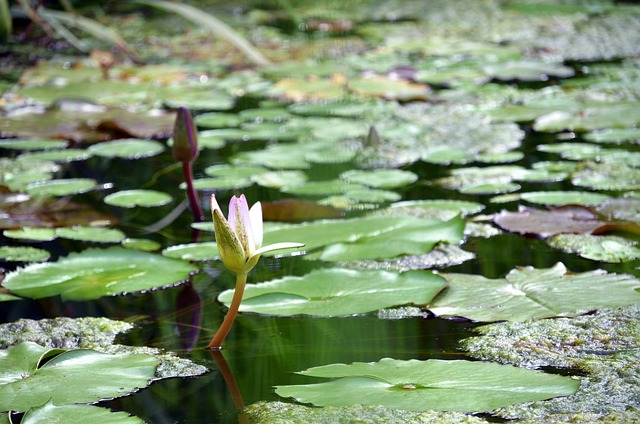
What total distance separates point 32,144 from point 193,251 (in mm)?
1024

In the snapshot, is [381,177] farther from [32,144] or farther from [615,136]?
[32,144]

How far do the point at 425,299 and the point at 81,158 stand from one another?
133 centimetres

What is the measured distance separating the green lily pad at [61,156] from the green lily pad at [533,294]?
1257mm

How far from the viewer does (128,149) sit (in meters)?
2.30

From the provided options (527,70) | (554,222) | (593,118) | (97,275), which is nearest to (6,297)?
(97,275)

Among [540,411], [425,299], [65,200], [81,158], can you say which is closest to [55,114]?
[81,158]

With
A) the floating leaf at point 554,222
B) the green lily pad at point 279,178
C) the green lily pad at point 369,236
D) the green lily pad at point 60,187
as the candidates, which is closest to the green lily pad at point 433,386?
the green lily pad at point 369,236

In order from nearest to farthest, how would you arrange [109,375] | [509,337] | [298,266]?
[109,375], [509,337], [298,266]

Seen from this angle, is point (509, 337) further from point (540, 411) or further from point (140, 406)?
point (140, 406)

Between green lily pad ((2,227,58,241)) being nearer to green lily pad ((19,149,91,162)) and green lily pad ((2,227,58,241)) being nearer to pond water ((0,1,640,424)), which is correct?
pond water ((0,1,640,424))

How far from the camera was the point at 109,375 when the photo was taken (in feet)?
3.27

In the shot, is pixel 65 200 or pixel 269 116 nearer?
pixel 65 200

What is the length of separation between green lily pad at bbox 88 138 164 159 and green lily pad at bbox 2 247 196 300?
817 mm

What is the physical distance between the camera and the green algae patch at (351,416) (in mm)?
880
